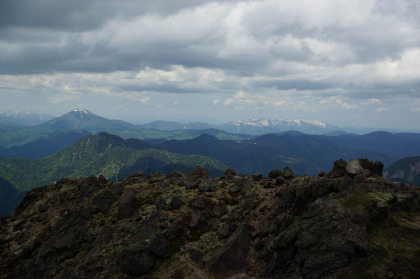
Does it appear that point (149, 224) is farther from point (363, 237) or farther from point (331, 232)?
point (363, 237)

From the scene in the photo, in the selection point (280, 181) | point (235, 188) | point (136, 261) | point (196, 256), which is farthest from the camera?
point (235, 188)

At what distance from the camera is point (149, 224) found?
28484 mm

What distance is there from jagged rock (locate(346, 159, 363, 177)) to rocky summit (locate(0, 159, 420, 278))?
4.0 inches

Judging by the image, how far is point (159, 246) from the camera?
24.5 meters

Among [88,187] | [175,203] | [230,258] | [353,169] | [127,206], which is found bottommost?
[230,258]

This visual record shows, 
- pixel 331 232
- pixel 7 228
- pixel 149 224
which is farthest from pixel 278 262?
pixel 7 228

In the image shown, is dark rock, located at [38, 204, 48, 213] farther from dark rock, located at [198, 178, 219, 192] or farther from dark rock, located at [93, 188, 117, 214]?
dark rock, located at [198, 178, 219, 192]

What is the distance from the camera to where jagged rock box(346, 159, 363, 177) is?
24905 mm

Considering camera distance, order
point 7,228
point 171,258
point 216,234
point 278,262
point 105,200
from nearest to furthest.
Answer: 1. point 278,262
2. point 171,258
3. point 216,234
4. point 105,200
5. point 7,228

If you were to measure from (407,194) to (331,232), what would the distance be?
28.3 feet

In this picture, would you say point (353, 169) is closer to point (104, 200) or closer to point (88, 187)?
point (104, 200)

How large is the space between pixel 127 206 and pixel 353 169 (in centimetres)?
2770

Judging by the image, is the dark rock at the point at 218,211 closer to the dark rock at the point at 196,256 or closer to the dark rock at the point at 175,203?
the dark rock at the point at 175,203

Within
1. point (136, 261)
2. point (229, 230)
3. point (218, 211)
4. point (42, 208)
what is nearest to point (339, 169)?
point (229, 230)
